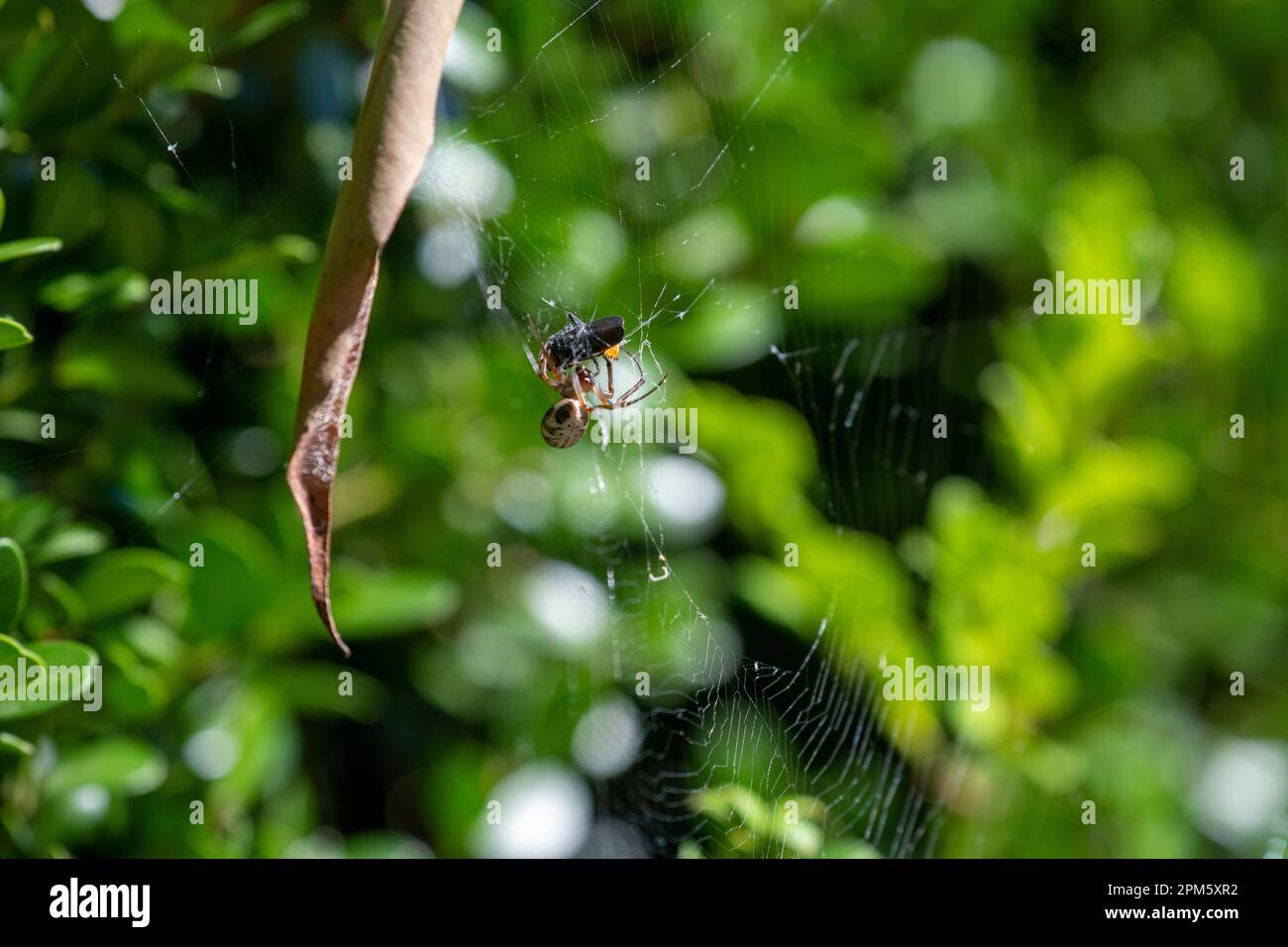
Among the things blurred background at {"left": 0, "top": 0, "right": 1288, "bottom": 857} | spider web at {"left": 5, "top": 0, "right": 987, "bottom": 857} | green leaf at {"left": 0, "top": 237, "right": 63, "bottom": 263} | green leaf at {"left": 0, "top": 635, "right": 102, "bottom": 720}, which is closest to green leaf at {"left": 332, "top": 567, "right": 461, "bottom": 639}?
blurred background at {"left": 0, "top": 0, "right": 1288, "bottom": 857}

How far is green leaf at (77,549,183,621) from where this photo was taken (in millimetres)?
654

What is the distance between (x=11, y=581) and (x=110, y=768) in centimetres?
19

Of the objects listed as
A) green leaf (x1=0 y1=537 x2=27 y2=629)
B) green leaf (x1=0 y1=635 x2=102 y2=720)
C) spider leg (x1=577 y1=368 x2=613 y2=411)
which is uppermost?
spider leg (x1=577 y1=368 x2=613 y2=411)

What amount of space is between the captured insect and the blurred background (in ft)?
0.27

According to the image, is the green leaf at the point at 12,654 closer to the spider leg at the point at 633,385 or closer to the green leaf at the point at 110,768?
the green leaf at the point at 110,768

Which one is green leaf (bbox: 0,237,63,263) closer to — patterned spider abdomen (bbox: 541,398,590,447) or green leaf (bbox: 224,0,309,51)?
green leaf (bbox: 224,0,309,51)

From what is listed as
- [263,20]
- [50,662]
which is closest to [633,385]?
[263,20]

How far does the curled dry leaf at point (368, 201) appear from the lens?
41 cm

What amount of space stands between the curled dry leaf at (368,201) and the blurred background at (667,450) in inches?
9.2

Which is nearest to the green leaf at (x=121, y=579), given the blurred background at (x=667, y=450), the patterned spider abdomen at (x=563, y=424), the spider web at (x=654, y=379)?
the blurred background at (x=667, y=450)

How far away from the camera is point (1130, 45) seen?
4.55ft

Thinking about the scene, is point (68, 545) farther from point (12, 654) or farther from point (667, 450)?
point (667, 450)

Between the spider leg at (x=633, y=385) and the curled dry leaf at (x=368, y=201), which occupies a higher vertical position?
the spider leg at (x=633, y=385)

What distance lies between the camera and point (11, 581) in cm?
55
